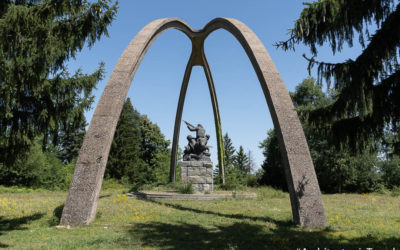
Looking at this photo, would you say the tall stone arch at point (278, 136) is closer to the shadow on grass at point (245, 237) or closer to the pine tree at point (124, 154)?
the shadow on grass at point (245, 237)

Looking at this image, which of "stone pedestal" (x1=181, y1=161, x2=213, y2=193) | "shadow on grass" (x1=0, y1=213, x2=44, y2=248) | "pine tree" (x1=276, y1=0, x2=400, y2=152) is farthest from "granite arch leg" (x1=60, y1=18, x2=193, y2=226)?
"stone pedestal" (x1=181, y1=161, x2=213, y2=193)

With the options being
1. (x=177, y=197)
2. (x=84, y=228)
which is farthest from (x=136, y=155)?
(x=84, y=228)

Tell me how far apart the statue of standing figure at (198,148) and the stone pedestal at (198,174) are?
71 centimetres

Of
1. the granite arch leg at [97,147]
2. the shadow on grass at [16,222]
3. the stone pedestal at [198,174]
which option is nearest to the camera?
the shadow on grass at [16,222]

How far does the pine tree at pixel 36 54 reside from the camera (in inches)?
221

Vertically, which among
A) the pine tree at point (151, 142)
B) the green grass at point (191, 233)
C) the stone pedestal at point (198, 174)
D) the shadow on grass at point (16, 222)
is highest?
the pine tree at point (151, 142)

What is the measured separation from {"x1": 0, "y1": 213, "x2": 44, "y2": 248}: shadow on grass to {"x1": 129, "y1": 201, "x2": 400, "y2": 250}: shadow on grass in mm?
2837

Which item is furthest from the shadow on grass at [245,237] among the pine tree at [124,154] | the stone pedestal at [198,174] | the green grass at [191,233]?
the pine tree at [124,154]

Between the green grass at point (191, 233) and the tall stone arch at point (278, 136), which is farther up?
the tall stone arch at point (278, 136)

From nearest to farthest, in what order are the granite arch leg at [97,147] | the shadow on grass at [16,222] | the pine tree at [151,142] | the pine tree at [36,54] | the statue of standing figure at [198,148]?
the pine tree at [36,54]
the shadow on grass at [16,222]
the granite arch leg at [97,147]
the statue of standing figure at [198,148]
the pine tree at [151,142]

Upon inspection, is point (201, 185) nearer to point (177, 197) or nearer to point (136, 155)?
point (177, 197)

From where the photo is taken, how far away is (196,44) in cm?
2012

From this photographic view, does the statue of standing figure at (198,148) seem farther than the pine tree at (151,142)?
No

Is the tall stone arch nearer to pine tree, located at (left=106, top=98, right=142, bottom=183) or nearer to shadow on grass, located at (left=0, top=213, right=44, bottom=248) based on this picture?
shadow on grass, located at (left=0, top=213, right=44, bottom=248)
